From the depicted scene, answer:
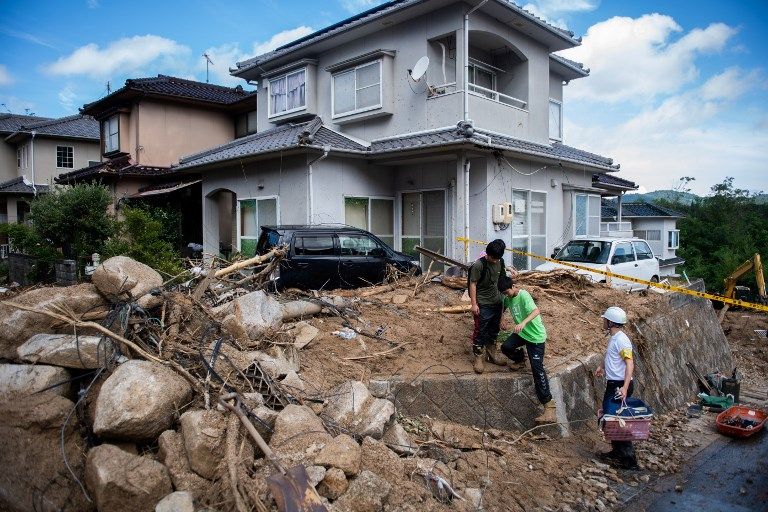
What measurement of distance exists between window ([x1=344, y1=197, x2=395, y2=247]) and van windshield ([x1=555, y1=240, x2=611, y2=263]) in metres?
4.56

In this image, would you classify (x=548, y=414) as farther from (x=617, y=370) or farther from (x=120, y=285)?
(x=120, y=285)

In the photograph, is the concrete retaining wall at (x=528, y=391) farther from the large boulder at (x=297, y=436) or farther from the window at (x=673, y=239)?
the window at (x=673, y=239)

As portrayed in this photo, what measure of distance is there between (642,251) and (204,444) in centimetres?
1241

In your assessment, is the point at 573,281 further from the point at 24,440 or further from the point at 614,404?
the point at 24,440

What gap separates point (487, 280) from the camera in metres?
6.93

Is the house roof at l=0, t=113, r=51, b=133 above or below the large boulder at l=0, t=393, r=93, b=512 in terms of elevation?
above

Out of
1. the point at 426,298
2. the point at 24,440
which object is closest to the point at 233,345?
the point at 24,440

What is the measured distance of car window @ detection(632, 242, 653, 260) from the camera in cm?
1318

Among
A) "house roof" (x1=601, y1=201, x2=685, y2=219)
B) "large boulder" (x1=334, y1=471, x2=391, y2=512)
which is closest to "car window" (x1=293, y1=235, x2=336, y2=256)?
"large boulder" (x1=334, y1=471, x2=391, y2=512)

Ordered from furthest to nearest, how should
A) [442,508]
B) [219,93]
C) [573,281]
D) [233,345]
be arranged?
[219,93] < [573,281] < [233,345] < [442,508]

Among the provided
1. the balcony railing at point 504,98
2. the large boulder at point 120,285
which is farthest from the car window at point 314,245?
the balcony railing at point 504,98

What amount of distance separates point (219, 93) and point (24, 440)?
18.9 meters

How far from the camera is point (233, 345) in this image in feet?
19.4

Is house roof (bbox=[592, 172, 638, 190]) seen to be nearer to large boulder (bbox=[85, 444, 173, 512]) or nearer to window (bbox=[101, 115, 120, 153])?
large boulder (bbox=[85, 444, 173, 512])
